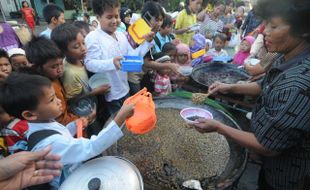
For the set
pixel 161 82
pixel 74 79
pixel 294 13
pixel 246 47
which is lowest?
pixel 161 82

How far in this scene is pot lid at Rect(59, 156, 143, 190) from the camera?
130cm

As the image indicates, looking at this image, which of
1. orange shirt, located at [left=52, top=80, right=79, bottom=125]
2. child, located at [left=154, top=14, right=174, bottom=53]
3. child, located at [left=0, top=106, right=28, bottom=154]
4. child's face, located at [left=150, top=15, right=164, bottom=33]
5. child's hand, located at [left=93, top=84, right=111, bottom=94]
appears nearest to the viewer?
child, located at [left=0, top=106, right=28, bottom=154]

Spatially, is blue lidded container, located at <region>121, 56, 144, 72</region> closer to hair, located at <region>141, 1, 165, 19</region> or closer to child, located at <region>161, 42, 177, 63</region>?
hair, located at <region>141, 1, 165, 19</region>

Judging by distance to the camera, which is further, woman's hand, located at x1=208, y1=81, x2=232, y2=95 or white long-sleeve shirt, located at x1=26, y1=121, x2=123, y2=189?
woman's hand, located at x1=208, y1=81, x2=232, y2=95

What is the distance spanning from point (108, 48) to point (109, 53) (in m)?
0.06

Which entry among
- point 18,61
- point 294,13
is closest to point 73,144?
point 294,13

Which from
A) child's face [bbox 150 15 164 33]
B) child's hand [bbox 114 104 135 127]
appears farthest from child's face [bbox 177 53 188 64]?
child's hand [bbox 114 104 135 127]

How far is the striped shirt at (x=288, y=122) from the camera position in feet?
4.34

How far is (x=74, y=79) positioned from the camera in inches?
98.2

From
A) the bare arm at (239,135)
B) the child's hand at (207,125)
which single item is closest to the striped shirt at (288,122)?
the bare arm at (239,135)

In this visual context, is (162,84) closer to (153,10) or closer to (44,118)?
(153,10)

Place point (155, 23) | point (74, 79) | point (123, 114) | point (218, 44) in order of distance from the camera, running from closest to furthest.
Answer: point (123, 114) → point (74, 79) → point (155, 23) → point (218, 44)

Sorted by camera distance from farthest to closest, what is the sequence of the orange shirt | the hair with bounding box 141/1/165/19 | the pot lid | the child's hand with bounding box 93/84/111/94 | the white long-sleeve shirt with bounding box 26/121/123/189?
1. the hair with bounding box 141/1/165/19
2. the child's hand with bounding box 93/84/111/94
3. the orange shirt
4. the white long-sleeve shirt with bounding box 26/121/123/189
5. the pot lid

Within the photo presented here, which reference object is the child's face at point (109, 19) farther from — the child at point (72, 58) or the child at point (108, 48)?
the child at point (72, 58)
